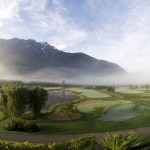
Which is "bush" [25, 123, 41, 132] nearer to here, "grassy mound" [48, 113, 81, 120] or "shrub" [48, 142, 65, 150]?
"grassy mound" [48, 113, 81, 120]

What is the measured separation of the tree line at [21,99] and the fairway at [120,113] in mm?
15255

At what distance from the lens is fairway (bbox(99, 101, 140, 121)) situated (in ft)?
218

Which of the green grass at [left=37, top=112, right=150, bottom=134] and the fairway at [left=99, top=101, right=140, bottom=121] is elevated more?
the fairway at [left=99, top=101, right=140, bottom=121]

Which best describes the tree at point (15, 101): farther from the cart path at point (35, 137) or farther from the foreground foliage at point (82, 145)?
the foreground foliage at point (82, 145)

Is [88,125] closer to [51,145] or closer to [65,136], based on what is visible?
[65,136]

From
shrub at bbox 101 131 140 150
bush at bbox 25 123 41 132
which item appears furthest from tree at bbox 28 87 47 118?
shrub at bbox 101 131 140 150

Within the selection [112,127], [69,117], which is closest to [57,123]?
[69,117]

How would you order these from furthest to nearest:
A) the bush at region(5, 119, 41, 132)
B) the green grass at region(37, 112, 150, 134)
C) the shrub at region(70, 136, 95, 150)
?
the green grass at region(37, 112, 150, 134) < the bush at region(5, 119, 41, 132) < the shrub at region(70, 136, 95, 150)

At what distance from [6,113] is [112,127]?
27.6 meters

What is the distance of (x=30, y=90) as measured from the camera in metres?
68.4

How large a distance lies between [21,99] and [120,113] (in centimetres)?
2477

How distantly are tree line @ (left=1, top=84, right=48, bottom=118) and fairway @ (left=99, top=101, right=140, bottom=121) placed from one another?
15255 millimetres

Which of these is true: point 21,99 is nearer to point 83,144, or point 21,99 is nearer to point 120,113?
point 120,113

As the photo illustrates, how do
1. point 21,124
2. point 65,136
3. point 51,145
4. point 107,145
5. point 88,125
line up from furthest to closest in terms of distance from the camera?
point 88,125, point 21,124, point 65,136, point 107,145, point 51,145
